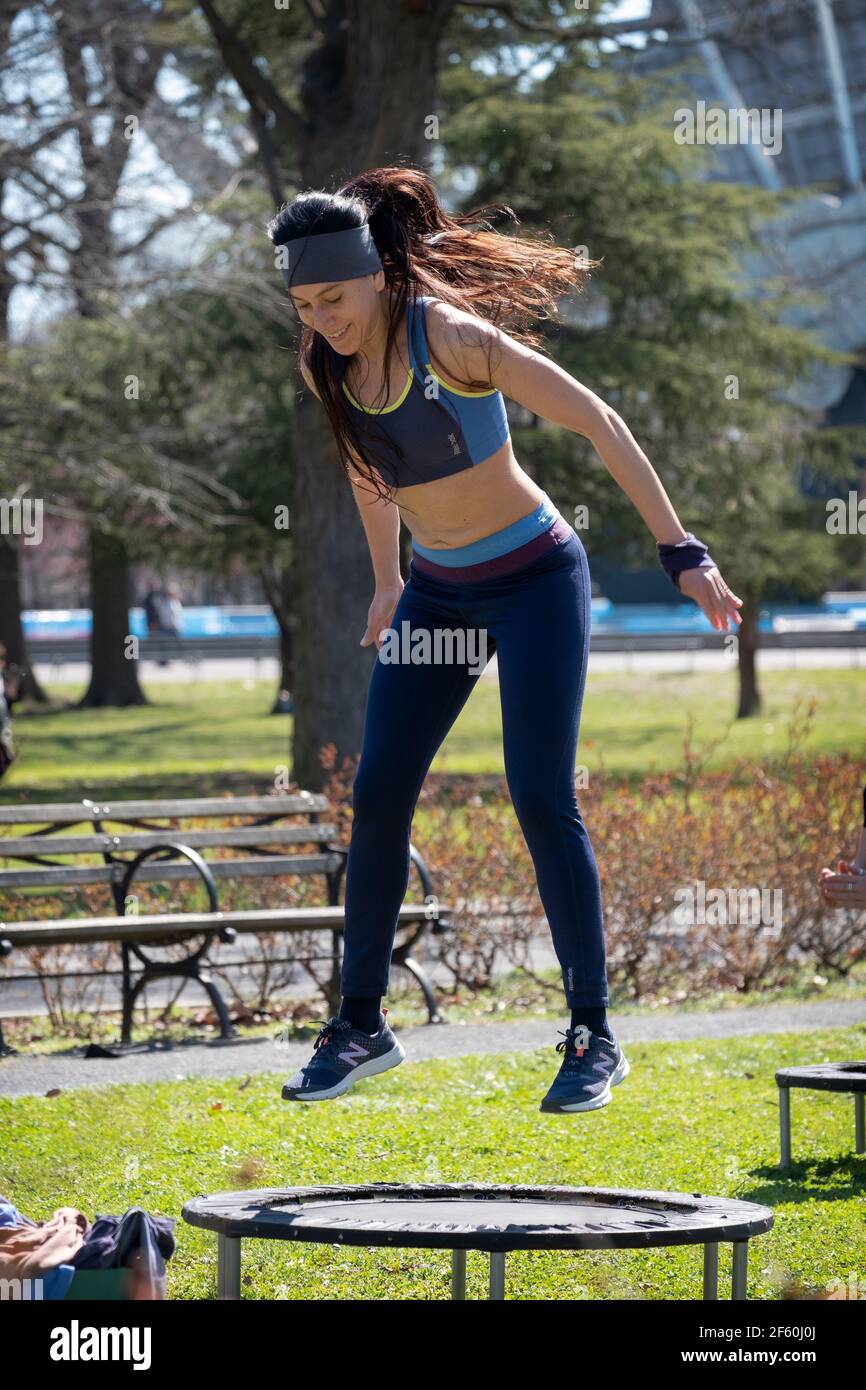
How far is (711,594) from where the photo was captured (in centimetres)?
382

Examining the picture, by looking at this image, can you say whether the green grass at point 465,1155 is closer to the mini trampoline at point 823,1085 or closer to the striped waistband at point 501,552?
the mini trampoline at point 823,1085

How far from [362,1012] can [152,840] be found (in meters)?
4.75

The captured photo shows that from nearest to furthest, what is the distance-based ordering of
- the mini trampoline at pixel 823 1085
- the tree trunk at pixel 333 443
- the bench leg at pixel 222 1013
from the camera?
the mini trampoline at pixel 823 1085, the bench leg at pixel 222 1013, the tree trunk at pixel 333 443

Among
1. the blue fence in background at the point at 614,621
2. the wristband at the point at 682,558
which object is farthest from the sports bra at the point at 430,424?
the blue fence in background at the point at 614,621

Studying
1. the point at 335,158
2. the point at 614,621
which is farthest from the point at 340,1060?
the point at 614,621

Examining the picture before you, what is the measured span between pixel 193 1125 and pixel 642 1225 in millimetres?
2633

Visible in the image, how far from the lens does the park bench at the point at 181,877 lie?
7.99 m

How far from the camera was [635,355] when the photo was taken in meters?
19.0

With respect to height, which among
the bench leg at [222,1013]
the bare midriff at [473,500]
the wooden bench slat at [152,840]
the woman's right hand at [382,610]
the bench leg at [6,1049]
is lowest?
the bench leg at [6,1049]

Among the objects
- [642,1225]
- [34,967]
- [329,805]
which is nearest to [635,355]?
[329,805]

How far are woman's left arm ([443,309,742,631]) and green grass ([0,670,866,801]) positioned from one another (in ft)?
40.3

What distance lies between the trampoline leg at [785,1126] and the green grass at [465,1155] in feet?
0.22
